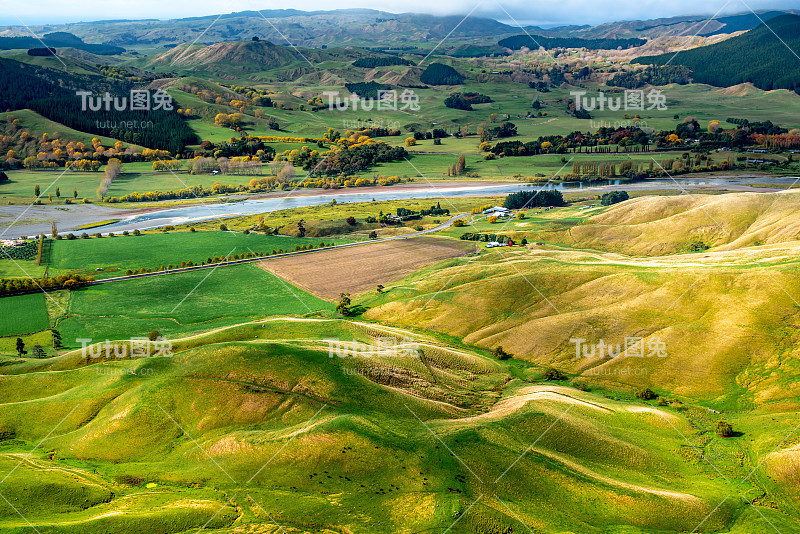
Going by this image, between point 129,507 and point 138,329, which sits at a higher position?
point 129,507

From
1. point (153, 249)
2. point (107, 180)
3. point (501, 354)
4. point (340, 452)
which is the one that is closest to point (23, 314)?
point (153, 249)

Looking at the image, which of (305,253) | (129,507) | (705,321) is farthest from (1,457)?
(305,253)

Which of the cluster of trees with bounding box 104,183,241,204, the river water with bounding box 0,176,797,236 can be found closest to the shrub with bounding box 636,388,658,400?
the river water with bounding box 0,176,797,236

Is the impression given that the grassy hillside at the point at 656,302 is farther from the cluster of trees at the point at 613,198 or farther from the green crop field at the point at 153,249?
the green crop field at the point at 153,249

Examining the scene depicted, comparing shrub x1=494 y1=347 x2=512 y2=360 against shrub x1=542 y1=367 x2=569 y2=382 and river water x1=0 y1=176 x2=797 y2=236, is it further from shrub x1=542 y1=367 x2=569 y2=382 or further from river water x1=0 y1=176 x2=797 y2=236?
river water x1=0 y1=176 x2=797 y2=236

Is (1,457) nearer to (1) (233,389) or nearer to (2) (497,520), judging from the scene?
(1) (233,389)

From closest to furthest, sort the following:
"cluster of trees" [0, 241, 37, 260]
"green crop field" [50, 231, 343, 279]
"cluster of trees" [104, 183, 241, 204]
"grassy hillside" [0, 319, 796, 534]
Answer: "grassy hillside" [0, 319, 796, 534] → "green crop field" [50, 231, 343, 279] → "cluster of trees" [0, 241, 37, 260] → "cluster of trees" [104, 183, 241, 204]

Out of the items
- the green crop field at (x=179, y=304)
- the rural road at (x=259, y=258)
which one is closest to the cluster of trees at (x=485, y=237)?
the rural road at (x=259, y=258)
